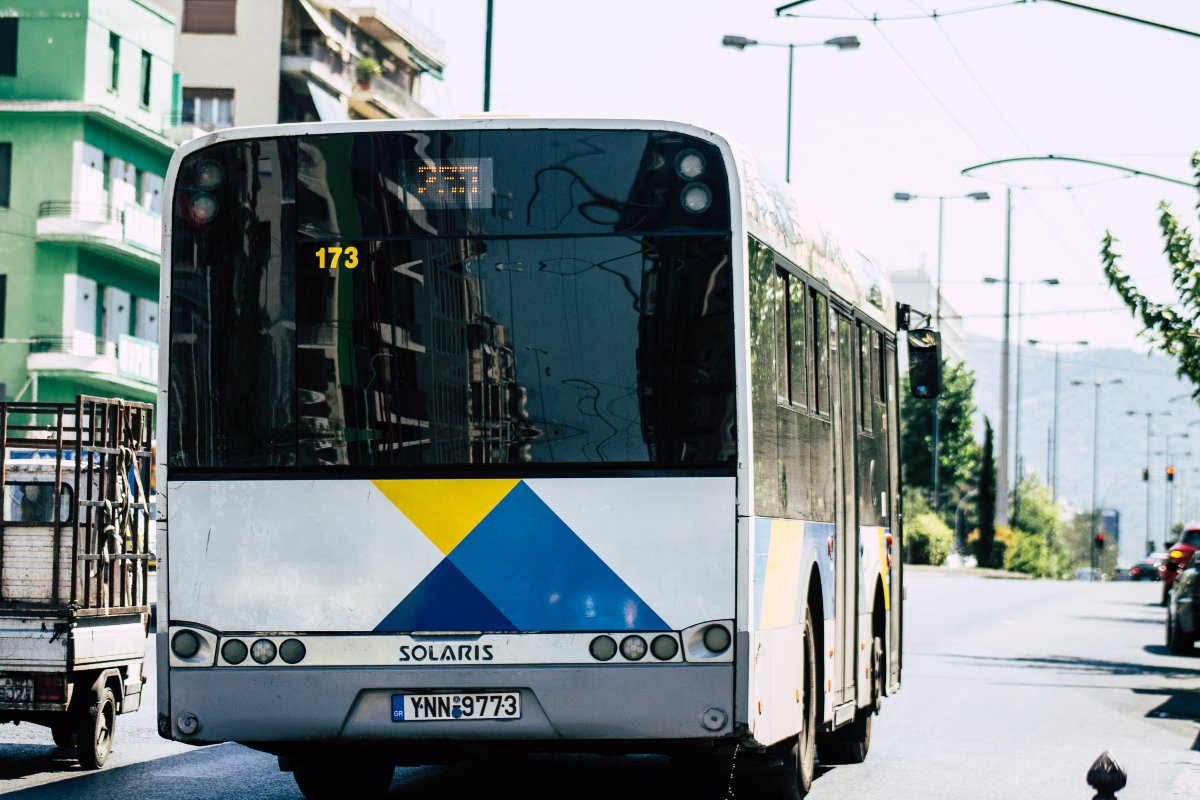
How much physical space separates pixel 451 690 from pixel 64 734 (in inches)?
190

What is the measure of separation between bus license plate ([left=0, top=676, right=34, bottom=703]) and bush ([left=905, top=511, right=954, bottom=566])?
239 feet

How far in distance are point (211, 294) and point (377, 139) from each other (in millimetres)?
996

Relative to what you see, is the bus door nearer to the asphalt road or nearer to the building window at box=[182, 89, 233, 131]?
the asphalt road

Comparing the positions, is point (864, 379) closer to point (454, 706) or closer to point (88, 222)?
point (454, 706)

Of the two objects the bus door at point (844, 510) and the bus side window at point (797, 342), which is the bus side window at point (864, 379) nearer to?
the bus door at point (844, 510)

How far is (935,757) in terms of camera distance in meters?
14.4

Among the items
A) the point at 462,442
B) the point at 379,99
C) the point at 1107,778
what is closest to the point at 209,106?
the point at 379,99

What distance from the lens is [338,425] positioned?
909cm

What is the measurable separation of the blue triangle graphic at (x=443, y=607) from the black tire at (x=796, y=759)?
2.29 meters

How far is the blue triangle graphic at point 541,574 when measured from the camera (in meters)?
8.94

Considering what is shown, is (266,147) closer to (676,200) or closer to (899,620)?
(676,200)

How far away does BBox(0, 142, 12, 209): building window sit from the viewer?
49.5 m

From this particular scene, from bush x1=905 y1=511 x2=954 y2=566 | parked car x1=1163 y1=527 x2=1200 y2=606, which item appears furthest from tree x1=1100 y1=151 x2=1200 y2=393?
bush x1=905 y1=511 x2=954 y2=566

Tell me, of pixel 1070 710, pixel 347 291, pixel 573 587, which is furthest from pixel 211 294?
pixel 1070 710
